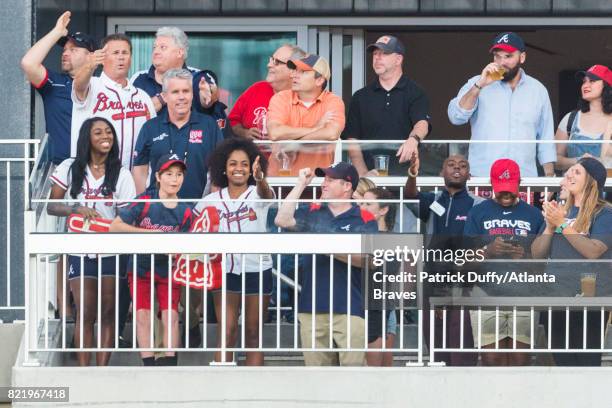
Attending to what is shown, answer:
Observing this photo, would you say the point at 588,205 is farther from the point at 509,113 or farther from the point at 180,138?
the point at 180,138

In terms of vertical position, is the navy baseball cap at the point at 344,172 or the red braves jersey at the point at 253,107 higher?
the red braves jersey at the point at 253,107

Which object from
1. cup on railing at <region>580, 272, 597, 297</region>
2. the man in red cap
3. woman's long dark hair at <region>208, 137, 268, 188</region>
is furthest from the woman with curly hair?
woman's long dark hair at <region>208, 137, 268, 188</region>

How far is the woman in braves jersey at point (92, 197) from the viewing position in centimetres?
1213

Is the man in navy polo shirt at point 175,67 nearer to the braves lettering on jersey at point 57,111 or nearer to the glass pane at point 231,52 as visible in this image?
the braves lettering on jersey at point 57,111

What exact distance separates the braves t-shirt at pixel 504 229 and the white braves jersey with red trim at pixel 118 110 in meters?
2.63

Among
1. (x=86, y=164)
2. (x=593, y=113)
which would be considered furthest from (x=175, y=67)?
(x=593, y=113)

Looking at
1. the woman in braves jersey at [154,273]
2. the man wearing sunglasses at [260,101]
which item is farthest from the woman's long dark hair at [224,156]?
the man wearing sunglasses at [260,101]

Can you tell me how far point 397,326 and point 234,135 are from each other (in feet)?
8.47

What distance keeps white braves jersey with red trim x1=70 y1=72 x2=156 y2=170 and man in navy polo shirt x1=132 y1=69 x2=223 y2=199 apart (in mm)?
224

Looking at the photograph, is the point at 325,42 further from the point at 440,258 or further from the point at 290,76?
the point at 440,258
